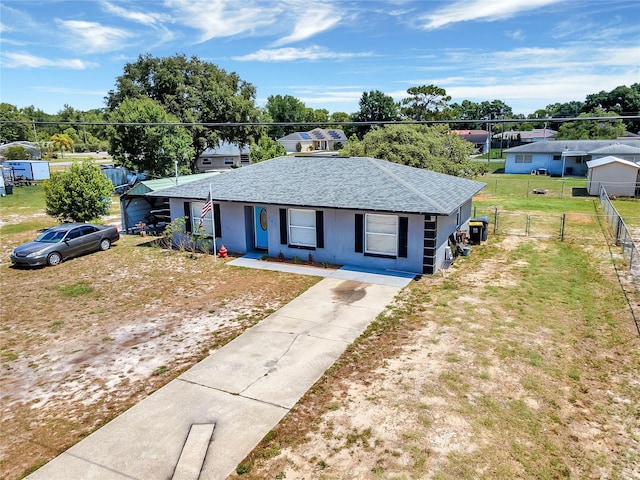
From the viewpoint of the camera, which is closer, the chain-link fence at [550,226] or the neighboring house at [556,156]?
the chain-link fence at [550,226]

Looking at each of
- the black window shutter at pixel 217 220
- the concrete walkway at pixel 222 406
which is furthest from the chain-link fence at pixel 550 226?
the black window shutter at pixel 217 220

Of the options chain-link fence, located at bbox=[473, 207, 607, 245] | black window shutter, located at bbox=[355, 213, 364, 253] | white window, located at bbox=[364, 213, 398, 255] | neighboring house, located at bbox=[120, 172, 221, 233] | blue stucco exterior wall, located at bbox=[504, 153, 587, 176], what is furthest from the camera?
blue stucco exterior wall, located at bbox=[504, 153, 587, 176]

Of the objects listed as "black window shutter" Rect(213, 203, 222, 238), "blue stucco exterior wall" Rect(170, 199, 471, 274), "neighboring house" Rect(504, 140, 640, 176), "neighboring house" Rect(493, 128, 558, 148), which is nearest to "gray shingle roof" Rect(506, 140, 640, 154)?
"neighboring house" Rect(504, 140, 640, 176)

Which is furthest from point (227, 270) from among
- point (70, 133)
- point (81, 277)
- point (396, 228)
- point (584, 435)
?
point (70, 133)

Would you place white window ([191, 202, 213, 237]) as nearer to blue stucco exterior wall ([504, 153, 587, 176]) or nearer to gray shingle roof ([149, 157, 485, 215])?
gray shingle roof ([149, 157, 485, 215])

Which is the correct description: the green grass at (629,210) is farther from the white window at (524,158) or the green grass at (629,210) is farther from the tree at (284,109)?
the tree at (284,109)

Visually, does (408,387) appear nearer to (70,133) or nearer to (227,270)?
(227,270)

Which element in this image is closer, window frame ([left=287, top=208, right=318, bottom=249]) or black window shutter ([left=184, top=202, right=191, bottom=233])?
window frame ([left=287, top=208, right=318, bottom=249])
